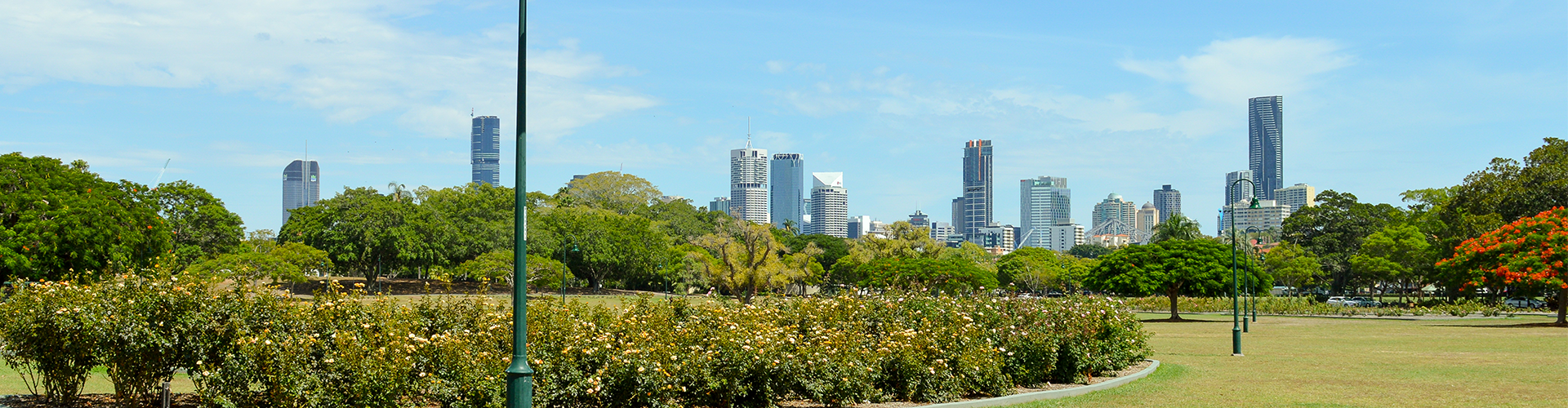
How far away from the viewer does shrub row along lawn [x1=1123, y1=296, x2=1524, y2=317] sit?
167 ft

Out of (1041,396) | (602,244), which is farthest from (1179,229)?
(1041,396)

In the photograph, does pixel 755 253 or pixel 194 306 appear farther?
pixel 755 253

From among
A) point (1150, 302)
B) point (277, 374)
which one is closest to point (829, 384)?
point (277, 374)

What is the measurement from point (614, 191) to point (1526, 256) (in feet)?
328

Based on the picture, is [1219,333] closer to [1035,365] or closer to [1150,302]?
[1035,365]

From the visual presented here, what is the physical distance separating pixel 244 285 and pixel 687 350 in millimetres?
5539

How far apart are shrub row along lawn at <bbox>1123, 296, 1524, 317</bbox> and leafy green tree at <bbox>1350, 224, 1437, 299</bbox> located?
1253cm

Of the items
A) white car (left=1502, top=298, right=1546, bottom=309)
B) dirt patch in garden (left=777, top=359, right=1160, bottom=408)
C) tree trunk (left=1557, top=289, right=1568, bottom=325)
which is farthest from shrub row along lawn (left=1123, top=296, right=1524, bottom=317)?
dirt patch in garden (left=777, top=359, right=1160, bottom=408)

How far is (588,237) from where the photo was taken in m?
86.6

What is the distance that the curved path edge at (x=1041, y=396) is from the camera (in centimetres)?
1370

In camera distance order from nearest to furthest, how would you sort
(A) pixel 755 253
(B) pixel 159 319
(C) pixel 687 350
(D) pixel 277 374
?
1. (D) pixel 277 374
2. (B) pixel 159 319
3. (C) pixel 687 350
4. (A) pixel 755 253

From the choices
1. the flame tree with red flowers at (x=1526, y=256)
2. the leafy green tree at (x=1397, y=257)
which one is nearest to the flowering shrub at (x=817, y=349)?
the flame tree with red flowers at (x=1526, y=256)

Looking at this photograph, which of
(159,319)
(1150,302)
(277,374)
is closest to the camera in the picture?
(277,374)

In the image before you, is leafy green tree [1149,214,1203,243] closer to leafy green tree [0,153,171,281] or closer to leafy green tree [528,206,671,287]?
leafy green tree [528,206,671,287]
